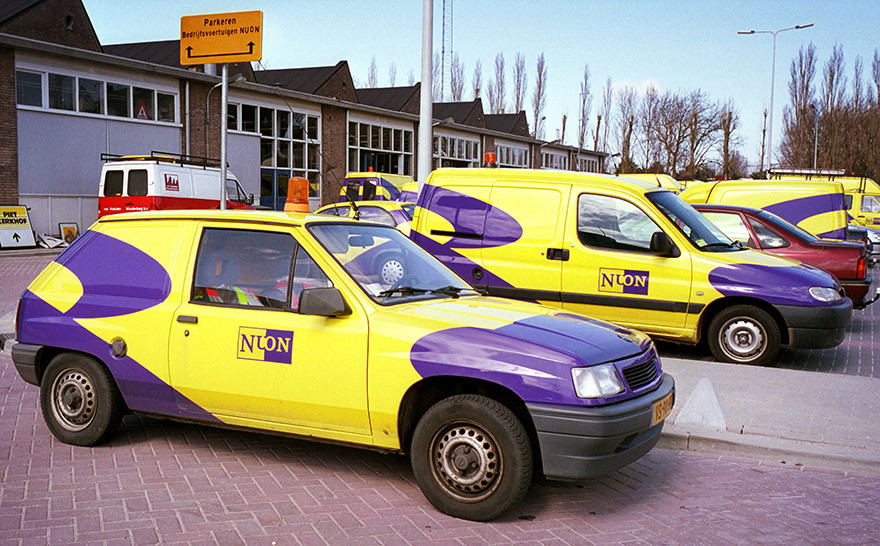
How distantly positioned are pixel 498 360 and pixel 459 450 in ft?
1.71

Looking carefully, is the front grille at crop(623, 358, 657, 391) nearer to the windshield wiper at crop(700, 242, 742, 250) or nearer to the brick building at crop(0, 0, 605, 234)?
the windshield wiper at crop(700, 242, 742, 250)

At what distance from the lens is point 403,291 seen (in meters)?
4.79

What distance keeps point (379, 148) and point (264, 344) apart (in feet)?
121

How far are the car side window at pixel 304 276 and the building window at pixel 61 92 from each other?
2287 centimetres

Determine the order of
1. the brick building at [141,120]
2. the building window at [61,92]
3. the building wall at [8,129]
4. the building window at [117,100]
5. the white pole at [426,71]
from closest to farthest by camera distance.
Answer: the white pole at [426,71]
the building wall at [8,129]
the brick building at [141,120]
the building window at [61,92]
the building window at [117,100]

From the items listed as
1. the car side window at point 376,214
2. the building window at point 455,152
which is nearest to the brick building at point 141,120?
the building window at point 455,152

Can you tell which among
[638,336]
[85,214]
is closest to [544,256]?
[638,336]

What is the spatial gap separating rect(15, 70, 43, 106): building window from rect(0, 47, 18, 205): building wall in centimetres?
30

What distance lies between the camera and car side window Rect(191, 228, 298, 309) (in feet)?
15.7

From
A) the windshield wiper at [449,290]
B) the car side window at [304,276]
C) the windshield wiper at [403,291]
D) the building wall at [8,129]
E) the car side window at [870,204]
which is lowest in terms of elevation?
the windshield wiper at [449,290]

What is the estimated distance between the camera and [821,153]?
55.9 m

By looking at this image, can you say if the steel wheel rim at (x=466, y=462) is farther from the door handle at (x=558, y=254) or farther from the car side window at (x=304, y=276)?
the door handle at (x=558, y=254)

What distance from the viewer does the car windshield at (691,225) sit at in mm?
8477

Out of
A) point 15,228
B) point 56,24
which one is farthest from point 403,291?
point 56,24
